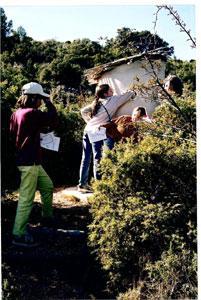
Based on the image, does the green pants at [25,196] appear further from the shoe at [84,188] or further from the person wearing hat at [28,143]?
the shoe at [84,188]

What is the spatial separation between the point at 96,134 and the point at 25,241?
65.9 inches

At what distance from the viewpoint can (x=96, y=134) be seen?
5.47 metres

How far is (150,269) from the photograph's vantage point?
367 cm

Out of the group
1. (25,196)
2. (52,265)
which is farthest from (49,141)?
(52,265)

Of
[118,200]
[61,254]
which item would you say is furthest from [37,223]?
[118,200]

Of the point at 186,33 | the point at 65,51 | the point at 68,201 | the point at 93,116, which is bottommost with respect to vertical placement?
the point at 68,201

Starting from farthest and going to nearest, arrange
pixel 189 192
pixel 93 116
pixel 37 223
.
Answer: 1. pixel 93 116
2. pixel 37 223
3. pixel 189 192

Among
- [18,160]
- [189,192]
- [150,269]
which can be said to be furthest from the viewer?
[18,160]

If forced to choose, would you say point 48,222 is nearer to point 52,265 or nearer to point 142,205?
point 52,265

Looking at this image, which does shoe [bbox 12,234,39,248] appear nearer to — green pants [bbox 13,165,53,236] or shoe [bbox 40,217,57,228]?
green pants [bbox 13,165,53,236]

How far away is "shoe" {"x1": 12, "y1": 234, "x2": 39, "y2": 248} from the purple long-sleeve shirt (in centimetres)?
65

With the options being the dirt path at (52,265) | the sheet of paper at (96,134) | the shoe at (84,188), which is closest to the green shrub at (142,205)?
the dirt path at (52,265)

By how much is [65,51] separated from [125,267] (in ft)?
15.9

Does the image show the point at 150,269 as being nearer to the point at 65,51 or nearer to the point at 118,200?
the point at 118,200
